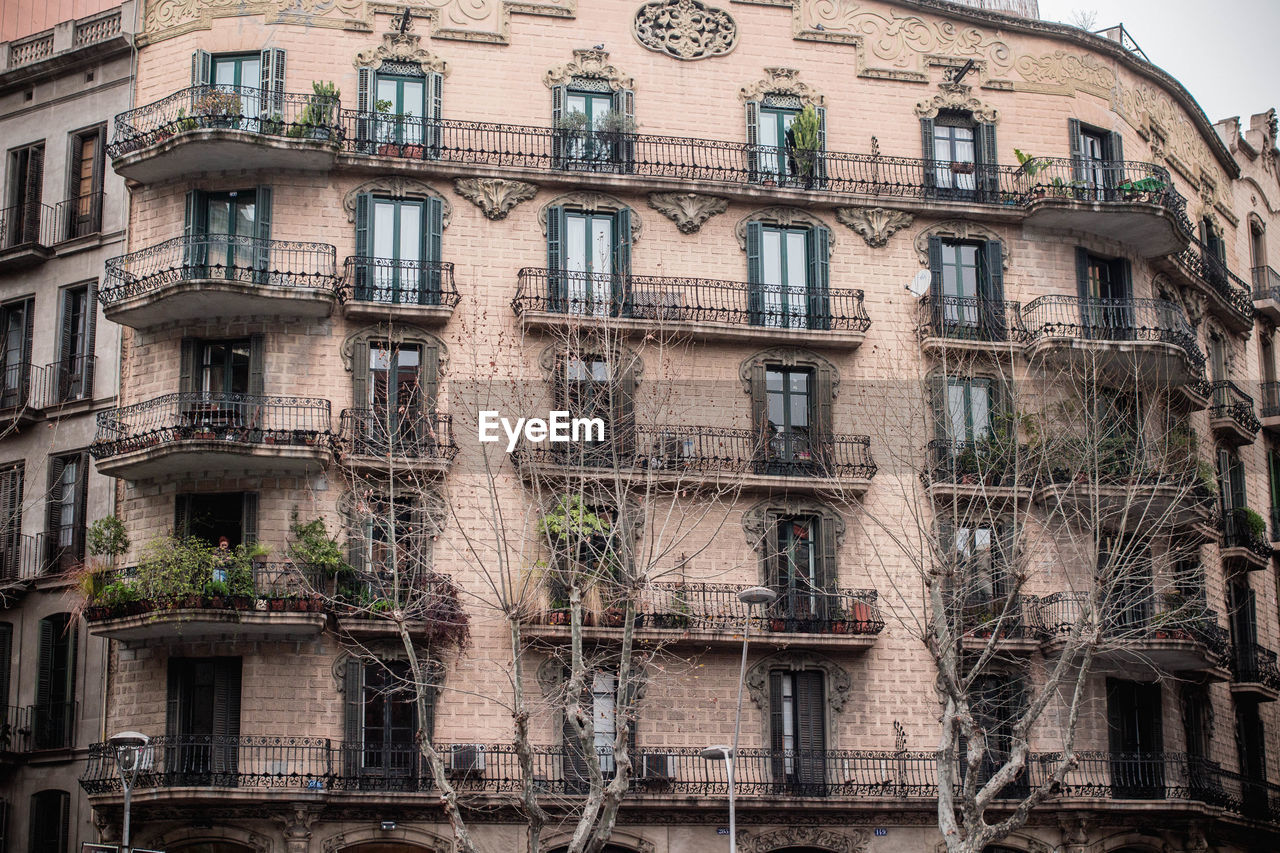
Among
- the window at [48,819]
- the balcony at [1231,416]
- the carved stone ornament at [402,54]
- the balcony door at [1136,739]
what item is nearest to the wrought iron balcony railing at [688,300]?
the carved stone ornament at [402,54]

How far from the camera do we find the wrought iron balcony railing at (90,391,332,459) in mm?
36844

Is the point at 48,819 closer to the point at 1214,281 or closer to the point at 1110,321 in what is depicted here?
the point at 1110,321

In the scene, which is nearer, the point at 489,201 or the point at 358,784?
the point at 358,784

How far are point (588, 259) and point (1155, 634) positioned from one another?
1439 centimetres

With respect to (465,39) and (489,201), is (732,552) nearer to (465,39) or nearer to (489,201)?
(489,201)

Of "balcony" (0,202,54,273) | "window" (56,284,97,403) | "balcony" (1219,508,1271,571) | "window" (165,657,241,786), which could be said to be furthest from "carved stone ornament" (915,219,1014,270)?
"balcony" (0,202,54,273)

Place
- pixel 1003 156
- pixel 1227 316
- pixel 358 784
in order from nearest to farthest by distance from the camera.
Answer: pixel 358 784 → pixel 1003 156 → pixel 1227 316

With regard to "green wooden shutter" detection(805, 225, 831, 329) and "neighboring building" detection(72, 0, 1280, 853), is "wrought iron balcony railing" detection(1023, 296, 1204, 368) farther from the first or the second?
"green wooden shutter" detection(805, 225, 831, 329)

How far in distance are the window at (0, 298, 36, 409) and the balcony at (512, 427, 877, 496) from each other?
450 inches

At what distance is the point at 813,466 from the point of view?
39.7m

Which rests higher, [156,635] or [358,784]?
[156,635]

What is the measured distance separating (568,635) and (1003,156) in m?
15.6

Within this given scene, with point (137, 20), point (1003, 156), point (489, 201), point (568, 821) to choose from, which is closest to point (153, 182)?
point (137, 20)

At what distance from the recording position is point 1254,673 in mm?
44094
